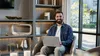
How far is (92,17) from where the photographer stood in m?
4.57

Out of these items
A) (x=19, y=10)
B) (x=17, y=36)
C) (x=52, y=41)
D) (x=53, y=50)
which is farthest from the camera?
(x=19, y=10)

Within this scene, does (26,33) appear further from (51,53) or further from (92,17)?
(92,17)

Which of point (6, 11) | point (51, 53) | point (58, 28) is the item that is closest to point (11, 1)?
point (6, 11)

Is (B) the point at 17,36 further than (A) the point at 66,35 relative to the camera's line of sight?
Yes

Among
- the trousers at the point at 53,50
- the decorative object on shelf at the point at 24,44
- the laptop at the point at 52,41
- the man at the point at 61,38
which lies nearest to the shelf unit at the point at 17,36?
the decorative object on shelf at the point at 24,44

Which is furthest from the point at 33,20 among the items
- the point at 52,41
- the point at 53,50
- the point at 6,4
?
the point at 52,41

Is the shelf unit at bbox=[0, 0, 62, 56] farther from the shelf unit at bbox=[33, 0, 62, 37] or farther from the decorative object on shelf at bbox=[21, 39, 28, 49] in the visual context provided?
the decorative object on shelf at bbox=[21, 39, 28, 49]

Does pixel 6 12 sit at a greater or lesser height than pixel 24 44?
greater

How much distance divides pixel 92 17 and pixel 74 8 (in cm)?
87

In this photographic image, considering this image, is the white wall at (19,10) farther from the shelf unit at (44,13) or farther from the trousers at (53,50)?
the trousers at (53,50)

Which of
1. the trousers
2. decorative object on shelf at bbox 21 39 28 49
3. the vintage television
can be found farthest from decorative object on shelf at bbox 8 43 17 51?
the trousers

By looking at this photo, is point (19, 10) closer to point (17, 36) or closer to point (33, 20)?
point (33, 20)

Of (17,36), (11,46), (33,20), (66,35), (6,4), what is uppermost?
(6,4)

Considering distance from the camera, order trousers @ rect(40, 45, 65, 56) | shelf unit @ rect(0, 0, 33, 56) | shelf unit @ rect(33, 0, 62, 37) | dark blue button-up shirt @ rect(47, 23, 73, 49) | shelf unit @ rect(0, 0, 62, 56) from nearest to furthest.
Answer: trousers @ rect(40, 45, 65, 56), dark blue button-up shirt @ rect(47, 23, 73, 49), shelf unit @ rect(0, 0, 33, 56), shelf unit @ rect(0, 0, 62, 56), shelf unit @ rect(33, 0, 62, 37)
